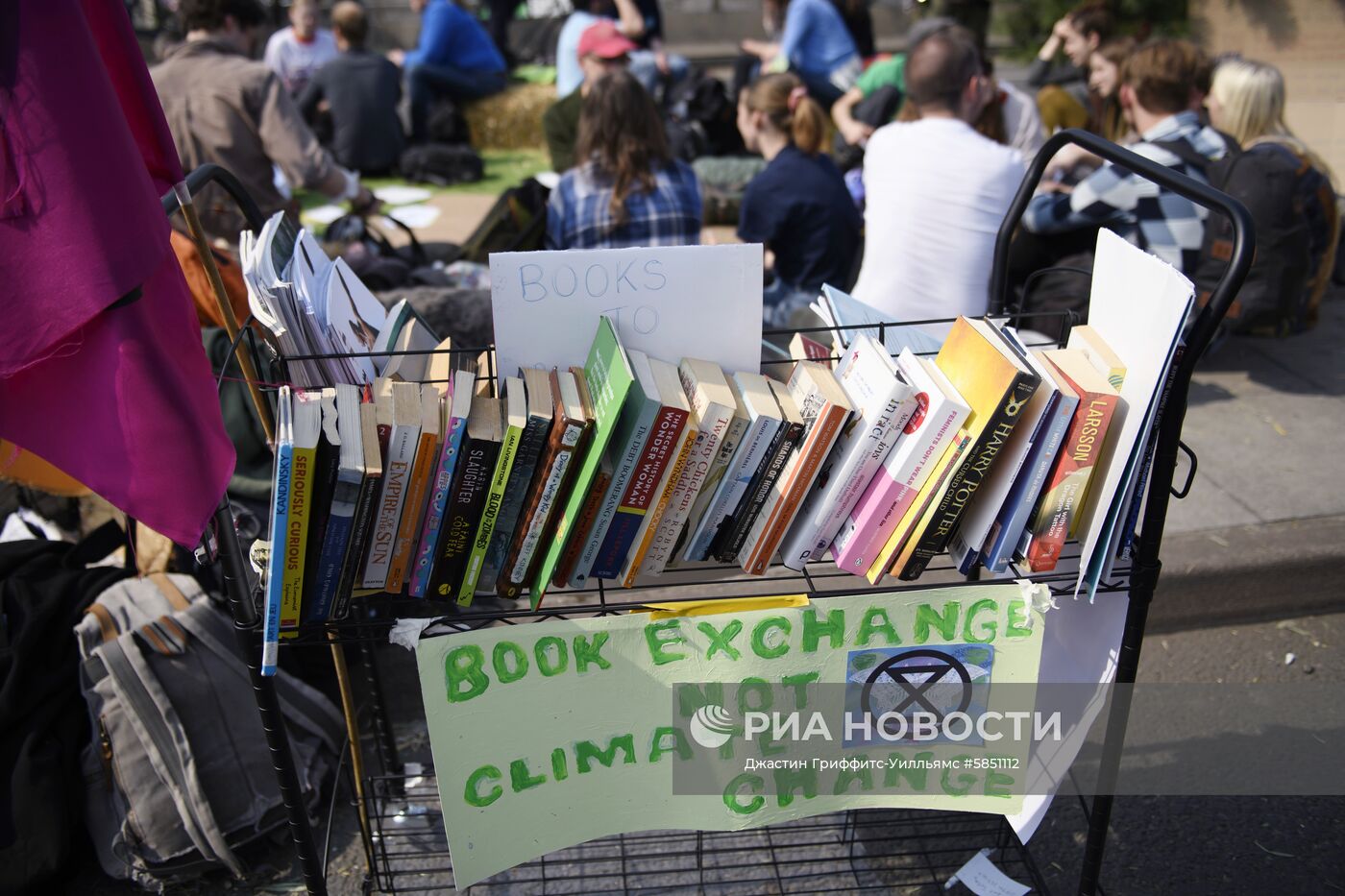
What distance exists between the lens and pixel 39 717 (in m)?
2.57

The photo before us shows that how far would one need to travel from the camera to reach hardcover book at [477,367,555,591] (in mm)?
1707

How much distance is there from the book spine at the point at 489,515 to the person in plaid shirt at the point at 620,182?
8.21 ft

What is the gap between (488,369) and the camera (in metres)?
1.94

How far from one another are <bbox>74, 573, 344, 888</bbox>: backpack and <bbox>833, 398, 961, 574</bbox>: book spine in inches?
65.3

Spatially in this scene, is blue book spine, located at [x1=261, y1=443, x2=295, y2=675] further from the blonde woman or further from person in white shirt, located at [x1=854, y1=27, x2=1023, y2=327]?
the blonde woman

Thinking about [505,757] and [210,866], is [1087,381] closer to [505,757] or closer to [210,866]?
[505,757]

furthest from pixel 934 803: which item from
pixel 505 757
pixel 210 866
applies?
pixel 210 866

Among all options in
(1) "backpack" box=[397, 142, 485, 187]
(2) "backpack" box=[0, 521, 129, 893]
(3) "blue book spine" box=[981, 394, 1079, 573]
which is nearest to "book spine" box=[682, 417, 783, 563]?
(3) "blue book spine" box=[981, 394, 1079, 573]

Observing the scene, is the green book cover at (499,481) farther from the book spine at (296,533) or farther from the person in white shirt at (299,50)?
the person in white shirt at (299,50)

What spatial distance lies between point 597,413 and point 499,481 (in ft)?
0.66

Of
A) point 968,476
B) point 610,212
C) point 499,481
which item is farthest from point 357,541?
point 610,212

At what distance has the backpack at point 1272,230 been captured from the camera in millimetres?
4035

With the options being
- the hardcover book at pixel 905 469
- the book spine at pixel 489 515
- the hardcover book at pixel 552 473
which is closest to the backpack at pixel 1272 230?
the hardcover book at pixel 905 469

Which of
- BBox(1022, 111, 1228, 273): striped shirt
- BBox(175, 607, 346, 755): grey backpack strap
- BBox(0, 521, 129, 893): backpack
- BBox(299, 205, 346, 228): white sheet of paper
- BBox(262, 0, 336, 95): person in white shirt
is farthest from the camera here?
BBox(262, 0, 336, 95): person in white shirt
